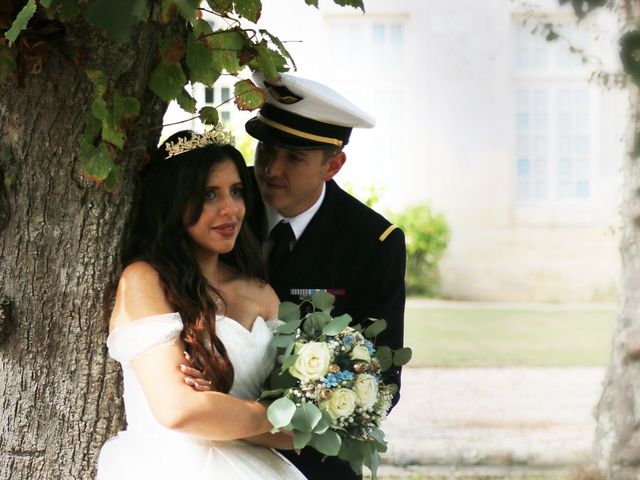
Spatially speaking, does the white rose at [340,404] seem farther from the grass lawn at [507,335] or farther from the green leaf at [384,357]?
the grass lawn at [507,335]

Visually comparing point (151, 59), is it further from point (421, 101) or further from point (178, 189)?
point (421, 101)

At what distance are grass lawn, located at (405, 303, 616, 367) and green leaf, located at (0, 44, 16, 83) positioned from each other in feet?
26.2

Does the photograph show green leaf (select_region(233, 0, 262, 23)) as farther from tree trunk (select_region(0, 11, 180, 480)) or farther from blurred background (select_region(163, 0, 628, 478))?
blurred background (select_region(163, 0, 628, 478))

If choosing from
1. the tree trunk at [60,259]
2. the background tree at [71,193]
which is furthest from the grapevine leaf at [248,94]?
the tree trunk at [60,259]

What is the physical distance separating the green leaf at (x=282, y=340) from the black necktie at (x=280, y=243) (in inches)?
22.3

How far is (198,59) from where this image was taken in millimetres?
2539

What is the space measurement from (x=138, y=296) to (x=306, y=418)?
1.55ft

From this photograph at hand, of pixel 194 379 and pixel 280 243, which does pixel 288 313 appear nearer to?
pixel 194 379

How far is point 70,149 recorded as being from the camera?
2572 mm

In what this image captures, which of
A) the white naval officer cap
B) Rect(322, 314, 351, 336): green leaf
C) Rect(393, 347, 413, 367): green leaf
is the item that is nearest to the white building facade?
the white naval officer cap

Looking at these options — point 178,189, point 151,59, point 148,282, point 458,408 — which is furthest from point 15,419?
point 458,408

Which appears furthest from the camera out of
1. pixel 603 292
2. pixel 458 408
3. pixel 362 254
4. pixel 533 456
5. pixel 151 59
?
pixel 603 292

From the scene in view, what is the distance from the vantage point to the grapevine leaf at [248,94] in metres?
2.63

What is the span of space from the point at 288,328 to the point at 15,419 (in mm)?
720
